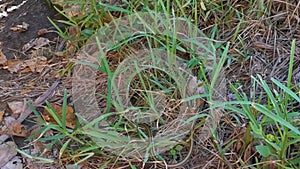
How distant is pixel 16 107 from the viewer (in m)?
1.74

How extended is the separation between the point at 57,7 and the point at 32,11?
13 cm

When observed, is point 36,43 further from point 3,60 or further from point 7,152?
point 7,152

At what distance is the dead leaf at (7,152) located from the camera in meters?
1.56

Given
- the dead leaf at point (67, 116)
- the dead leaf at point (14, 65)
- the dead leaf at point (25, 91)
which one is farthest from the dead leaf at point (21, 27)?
the dead leaf at point (67, 116)

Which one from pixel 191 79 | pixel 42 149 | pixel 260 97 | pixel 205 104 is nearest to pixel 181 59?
pixel 191 79

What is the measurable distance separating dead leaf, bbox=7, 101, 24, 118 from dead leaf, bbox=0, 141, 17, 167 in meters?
0.13

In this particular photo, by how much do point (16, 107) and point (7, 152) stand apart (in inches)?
8.1

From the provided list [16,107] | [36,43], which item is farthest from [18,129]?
[36,43]

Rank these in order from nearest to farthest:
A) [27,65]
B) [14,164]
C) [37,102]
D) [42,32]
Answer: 1. [14,164]
2. [37,102]
3. [27,65]
4. [42,32]

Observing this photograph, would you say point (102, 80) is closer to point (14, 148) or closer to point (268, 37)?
point (14, 148)

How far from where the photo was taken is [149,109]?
158 cm

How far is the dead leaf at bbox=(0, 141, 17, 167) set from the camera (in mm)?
1562

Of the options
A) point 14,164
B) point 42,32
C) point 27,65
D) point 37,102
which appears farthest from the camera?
point 42,32

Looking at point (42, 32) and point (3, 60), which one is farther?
point (42, 32)
